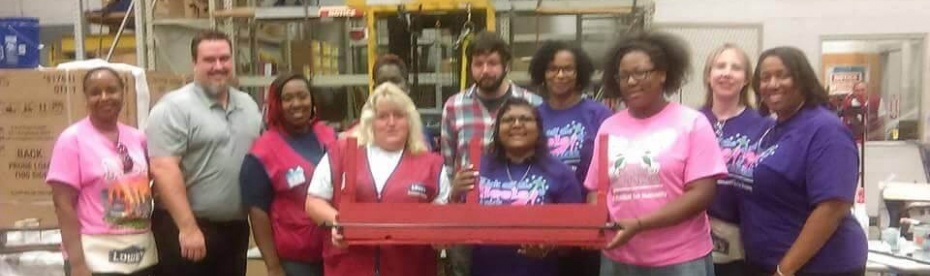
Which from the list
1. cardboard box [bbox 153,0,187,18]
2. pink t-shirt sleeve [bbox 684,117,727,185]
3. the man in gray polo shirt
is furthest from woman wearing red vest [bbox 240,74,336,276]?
cardboard box [bbox 153,0,187,18]

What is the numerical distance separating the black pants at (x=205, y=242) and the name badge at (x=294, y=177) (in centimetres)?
40

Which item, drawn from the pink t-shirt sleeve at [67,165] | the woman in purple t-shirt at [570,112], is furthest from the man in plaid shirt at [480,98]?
the pink t-shirt sleeve at [67,165]

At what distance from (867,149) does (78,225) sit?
548cm

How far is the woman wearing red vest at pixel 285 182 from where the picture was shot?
291 cm

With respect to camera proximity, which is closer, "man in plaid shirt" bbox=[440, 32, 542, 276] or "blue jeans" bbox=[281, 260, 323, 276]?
"blue jeans" bbox=[281, 260, 323, 276]

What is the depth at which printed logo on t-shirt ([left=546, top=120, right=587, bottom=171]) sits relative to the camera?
2840 mm

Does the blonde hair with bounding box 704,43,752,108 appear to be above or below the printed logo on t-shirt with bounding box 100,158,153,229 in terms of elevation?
above

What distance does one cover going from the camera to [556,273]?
8.80 ft

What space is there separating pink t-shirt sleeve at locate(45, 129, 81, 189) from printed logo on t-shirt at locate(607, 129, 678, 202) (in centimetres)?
172

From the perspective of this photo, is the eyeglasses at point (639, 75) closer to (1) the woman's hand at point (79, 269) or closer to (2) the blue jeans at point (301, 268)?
(2) the blue jeans at point (301, 268)

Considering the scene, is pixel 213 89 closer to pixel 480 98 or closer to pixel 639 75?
pixel 480 98

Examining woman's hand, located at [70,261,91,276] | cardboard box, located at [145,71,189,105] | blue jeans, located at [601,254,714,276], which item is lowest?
woman's hand, located at [70,261,91,276]

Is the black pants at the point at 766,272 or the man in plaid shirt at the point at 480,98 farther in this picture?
the man in plaid shirt at the point at 480,98

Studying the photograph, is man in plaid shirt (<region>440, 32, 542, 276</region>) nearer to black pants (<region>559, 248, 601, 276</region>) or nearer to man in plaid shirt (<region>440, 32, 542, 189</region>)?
man in plaid shirt (<region>440, 32, 542, 189</region>)
